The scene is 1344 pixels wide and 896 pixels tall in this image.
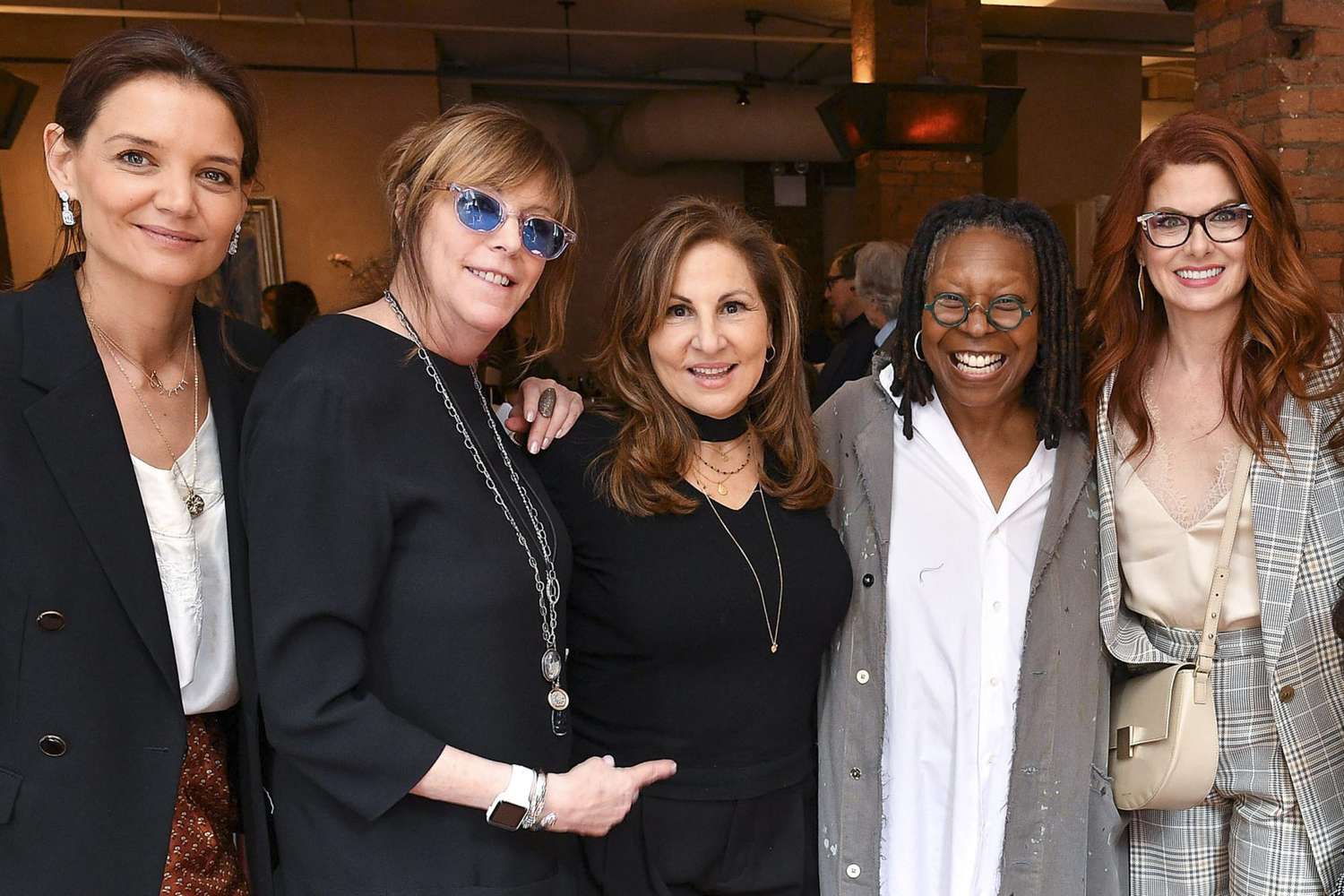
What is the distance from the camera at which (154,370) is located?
1.67 meters

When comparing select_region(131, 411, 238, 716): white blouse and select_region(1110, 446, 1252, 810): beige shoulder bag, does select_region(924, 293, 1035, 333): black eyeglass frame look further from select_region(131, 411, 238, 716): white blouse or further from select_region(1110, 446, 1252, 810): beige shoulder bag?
select_region(131, 411, 238, 716): white blouse

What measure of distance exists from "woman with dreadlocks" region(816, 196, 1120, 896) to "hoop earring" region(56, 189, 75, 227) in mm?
1458

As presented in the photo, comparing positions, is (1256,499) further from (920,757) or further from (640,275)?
(640,275)

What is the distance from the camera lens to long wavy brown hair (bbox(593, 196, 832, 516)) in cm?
194

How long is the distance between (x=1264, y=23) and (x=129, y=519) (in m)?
4.07

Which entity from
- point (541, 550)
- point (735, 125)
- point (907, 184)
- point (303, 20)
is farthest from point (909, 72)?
point (541, 550)

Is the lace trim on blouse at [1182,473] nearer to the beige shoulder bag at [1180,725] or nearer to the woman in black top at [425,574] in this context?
the beige shoulder bag at [1180,725]

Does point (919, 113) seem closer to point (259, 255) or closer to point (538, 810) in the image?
point (538, 810)

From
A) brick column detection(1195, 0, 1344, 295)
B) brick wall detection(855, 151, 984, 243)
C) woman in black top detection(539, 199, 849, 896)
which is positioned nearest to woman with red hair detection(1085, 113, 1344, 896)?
woman in black top detection(539, 199, 849, 896)

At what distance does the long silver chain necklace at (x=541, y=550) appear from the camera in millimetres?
1633

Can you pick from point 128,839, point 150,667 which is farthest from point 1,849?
point 150,667

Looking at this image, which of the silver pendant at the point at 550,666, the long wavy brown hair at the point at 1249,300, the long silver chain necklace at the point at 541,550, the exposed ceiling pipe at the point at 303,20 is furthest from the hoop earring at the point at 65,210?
the exposed ceiling pipe at the point at 303,20

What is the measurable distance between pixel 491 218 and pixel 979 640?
1214 millimetres

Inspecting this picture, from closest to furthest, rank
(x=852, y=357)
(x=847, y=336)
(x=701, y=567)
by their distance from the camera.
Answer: (x=701, y=567), (x=852, y=357), (x=847, y=336)
